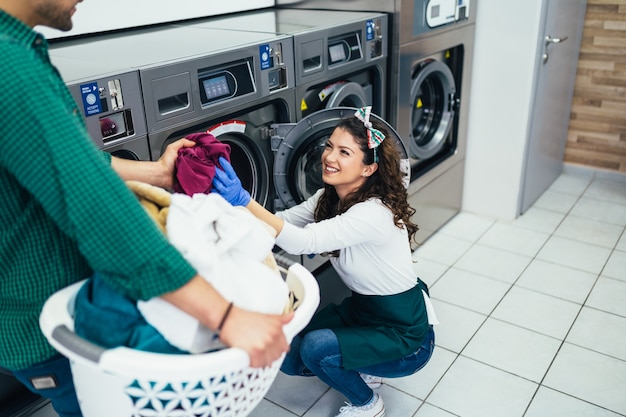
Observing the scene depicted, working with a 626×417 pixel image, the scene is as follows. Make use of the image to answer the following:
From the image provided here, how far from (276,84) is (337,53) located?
42 centimetres

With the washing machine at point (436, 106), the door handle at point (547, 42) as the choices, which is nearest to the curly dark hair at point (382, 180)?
the washing machine at point (436, 106)

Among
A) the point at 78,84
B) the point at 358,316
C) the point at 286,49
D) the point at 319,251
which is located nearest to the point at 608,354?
the point at 358,316

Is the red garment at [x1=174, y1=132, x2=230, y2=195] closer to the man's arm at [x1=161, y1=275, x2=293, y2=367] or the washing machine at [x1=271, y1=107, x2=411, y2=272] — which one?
the man's arm at [x1=161, y1=275, x2=293, y2=367]

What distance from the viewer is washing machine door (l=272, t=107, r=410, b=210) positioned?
7.30ft

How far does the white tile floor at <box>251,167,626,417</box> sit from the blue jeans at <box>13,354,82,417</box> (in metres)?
1.01

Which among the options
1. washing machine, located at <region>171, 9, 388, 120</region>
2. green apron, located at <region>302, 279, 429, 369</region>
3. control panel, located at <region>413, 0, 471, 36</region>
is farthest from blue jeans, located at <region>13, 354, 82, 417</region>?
control panel, located at <region>413, 0, 471, 36</region>

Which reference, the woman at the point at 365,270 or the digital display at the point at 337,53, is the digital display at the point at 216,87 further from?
the digital display at the point at 337,53

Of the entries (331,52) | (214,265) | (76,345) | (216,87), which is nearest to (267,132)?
(216,87)

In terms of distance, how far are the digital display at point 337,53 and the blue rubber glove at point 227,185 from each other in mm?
1058

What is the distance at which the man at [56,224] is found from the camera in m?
0.94

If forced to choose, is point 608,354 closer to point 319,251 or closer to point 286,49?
point 319,251

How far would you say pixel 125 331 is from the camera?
3.40ft

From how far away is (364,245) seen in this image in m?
2.01

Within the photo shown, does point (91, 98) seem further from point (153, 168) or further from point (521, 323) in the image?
point (521, 323)
